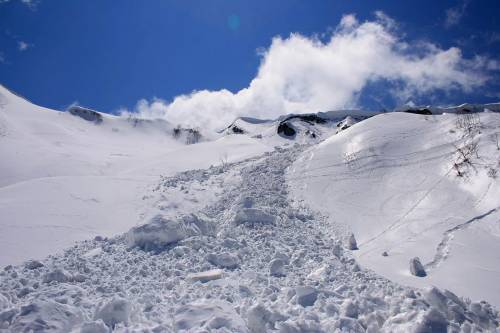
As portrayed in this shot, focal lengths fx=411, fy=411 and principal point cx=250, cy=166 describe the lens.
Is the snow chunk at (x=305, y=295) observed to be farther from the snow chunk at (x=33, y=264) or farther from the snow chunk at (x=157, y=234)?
the snow chunk at (x=33, y=264)

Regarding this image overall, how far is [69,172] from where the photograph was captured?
1582 centimetres

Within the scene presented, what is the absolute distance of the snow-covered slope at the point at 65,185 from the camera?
790cm

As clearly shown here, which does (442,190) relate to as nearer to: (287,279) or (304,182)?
(304,182)

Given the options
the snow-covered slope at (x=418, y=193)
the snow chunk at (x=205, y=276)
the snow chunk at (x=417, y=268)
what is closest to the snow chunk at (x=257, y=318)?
the snow chunk at (x=205, y=276)

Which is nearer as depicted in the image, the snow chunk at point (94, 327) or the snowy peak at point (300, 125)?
the snow chunk at point (94, 327)

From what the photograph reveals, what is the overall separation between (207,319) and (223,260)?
1792 mm

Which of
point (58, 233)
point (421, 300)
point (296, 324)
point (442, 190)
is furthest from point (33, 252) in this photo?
point (442, 190)

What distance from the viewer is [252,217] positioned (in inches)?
323

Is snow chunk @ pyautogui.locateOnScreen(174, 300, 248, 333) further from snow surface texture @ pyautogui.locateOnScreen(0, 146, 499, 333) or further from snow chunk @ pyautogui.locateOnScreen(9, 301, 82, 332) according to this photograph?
snow chunk @ pyautogui.locateOnScreen(9, 301, 82, 332)

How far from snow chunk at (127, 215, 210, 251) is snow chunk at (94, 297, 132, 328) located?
7.43 feet

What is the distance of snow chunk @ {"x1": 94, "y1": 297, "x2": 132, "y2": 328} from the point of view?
4668 mm

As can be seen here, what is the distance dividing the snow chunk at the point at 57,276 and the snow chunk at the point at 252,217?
11.0 ft

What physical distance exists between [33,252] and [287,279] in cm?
440

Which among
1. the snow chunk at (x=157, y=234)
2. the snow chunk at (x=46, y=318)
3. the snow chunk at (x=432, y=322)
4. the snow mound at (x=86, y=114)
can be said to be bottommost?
the snow chunk at (x=432, y=322)
